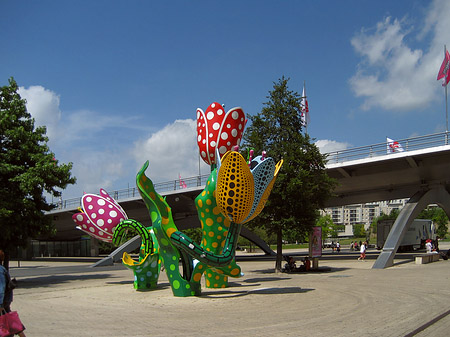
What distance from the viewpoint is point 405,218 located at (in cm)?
2961

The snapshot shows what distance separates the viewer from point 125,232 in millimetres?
17453

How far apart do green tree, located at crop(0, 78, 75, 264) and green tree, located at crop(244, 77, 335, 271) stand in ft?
33.0

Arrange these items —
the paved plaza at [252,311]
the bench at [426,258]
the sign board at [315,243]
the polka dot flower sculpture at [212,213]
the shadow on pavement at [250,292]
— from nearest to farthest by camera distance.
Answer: the paved plaza at [252,311]
the polka dot flower sculpture at [212,213]
the shadow on pavement at [250,292]
the sign board at [315,243]
the bench at [426,258]

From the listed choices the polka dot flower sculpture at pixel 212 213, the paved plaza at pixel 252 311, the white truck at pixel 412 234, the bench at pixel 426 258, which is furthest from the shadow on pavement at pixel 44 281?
the white truck at pixel 412 234

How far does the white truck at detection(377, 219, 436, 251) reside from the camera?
1927 inches

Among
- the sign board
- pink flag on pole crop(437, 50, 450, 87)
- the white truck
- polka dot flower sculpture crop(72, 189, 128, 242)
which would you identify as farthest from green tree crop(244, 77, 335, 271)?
the white truck

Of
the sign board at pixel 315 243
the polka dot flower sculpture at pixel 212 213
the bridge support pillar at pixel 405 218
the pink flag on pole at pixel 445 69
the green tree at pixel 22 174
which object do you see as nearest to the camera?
the polka dot flower sculpture at pixel 212 213

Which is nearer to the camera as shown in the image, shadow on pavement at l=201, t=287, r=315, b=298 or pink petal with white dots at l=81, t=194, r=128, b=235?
shadow on pavement at l=201, t=287, r=315, b=298

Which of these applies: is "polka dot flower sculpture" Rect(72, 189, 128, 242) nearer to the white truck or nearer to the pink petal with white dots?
the pink petal with white dots

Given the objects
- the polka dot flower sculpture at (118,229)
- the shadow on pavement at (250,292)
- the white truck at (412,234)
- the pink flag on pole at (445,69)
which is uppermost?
the pink flag on pole at (445,69)

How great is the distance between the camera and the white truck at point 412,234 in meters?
48.9

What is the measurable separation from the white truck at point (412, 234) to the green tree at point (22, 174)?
3739 centimetres

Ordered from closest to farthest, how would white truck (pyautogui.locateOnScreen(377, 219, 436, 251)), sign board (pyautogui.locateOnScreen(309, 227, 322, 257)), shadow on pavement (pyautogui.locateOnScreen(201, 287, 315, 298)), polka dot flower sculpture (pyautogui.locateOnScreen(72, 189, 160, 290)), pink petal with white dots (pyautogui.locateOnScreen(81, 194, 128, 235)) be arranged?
shadow on pavement (pyautogui.locateOnScreen(201, 287, 315, 298))
polka dot flower sculpture (pyautogui.locateOnScreen(72, 189, 160, 290))
pink petal with white dots (pyautogui.locateOnScreen(81, 194, 128, 235))
sign board (pyautogui.locateOnScreen(309, 227, 322, 257))
white truck (pyautogui.locateOnScreen(377, 219, 436, 251))

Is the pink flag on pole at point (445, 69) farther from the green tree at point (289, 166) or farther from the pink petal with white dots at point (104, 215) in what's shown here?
the pink petal with white dots at point (104, 215)
